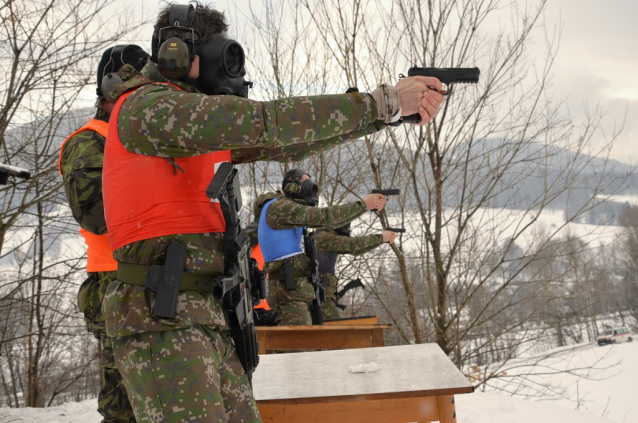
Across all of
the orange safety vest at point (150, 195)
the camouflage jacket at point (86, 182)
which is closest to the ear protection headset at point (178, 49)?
the orange safety vest at point (150, 195)

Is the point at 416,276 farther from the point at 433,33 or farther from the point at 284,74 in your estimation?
the point at 284,74

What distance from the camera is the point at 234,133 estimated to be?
5.16ft

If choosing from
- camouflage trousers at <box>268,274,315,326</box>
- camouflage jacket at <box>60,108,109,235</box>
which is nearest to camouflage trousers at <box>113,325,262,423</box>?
camouflage jacket at <box>60,108,109,235</box>

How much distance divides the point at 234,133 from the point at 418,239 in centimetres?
579

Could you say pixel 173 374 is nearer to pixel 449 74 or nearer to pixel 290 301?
pixel 449 74

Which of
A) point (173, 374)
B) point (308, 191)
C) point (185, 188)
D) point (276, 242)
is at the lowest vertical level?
point (173, 374)

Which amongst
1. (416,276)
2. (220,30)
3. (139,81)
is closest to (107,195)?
(139,81)

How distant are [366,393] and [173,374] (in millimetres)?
1136

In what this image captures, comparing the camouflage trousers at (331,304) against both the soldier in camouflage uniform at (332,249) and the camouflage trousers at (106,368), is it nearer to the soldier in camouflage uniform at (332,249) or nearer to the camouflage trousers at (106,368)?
the soldier in camouflage uniform at (332,249)

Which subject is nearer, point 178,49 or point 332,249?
point 178,49

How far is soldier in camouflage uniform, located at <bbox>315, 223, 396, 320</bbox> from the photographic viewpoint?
23.6 feet

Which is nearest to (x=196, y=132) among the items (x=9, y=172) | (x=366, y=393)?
(x=366, y=393)

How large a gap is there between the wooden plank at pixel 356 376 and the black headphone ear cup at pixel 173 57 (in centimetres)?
155

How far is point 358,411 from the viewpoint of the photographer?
103 inches
